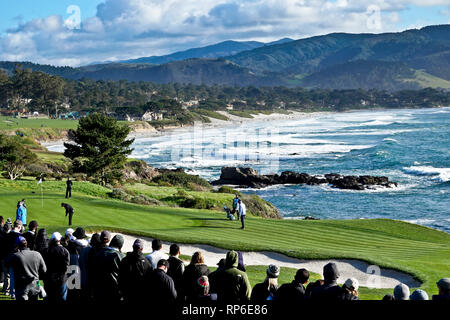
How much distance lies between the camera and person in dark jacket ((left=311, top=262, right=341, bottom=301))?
7852 mm

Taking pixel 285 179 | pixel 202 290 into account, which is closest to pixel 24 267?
pixel 202 290

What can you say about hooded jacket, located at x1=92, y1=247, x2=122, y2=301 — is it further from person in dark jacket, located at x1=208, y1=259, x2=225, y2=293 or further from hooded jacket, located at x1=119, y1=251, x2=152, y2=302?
person in dark jacket, located at x1=208, y1=259, x2=225, y2=293

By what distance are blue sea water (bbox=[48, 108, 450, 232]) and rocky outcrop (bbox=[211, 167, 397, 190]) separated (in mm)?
2287

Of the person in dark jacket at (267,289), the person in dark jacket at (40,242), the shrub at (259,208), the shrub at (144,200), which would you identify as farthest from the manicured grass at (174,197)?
the person in dark jacket at (267,289)

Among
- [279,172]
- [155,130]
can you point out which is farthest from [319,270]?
[155,130]

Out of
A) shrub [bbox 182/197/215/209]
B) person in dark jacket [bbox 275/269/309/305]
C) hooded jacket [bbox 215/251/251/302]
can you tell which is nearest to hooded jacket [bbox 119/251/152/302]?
hooded jacket [bbox 215/251/251/302]

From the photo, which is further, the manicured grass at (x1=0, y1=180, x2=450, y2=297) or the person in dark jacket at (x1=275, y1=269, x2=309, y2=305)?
the manicured grass at (x1=0, y1=180, x2=450, y2=297)

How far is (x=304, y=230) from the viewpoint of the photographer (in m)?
26.6

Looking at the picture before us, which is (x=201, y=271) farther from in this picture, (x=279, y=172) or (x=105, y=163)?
(x=279, y=172)

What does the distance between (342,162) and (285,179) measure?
18.8 metres

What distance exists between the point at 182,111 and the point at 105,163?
A: 139 metres

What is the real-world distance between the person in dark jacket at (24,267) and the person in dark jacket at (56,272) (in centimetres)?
26

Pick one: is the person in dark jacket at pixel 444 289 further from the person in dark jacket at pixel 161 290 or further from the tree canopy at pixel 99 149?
the tree canopy at pixel 99 149

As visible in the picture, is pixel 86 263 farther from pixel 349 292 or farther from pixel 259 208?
pixel 259 208
